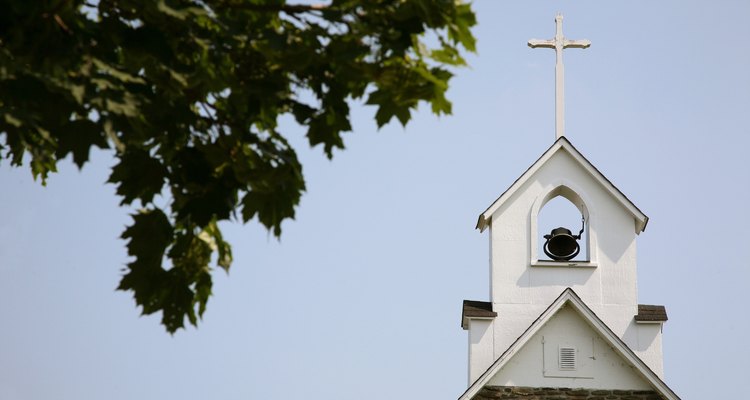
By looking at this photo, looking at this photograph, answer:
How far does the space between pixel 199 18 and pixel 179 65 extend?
0.47 metres

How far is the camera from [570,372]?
19391mm

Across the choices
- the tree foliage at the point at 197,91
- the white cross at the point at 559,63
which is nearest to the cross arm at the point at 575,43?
the white cross at the point at 559,63

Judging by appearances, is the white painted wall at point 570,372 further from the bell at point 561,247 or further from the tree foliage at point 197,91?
the tree foliage at point 197,91

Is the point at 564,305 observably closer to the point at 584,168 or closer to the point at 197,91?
the point at 584,168

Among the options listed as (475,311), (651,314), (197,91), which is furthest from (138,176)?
(651,314)

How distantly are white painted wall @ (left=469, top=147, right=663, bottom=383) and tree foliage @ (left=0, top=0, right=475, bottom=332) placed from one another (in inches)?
532

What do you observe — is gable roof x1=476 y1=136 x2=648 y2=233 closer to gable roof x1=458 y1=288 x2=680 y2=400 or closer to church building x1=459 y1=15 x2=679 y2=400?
church building x1=459 y1=15 x2=679 y2=400

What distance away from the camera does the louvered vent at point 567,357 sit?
19.4 metres

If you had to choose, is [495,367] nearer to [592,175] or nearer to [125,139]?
[592,175]

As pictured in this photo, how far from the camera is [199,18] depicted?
21.1 ft

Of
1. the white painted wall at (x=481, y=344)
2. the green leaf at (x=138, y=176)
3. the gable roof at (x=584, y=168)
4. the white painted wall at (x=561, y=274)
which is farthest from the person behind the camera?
the gable roof at (x=584, y=168)

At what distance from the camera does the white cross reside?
2106 cm

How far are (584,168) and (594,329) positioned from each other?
2708mm

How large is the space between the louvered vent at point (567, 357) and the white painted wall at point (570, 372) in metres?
0.09
